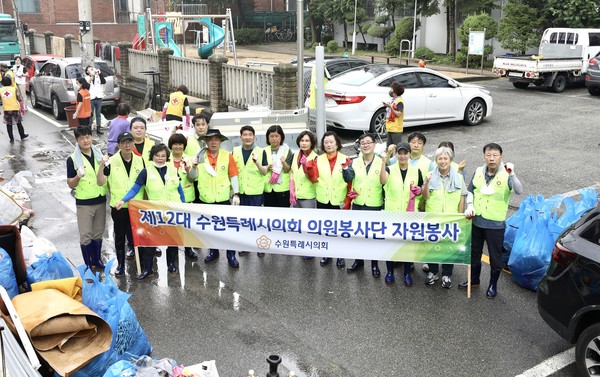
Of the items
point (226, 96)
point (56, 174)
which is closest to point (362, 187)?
point (56, 174)

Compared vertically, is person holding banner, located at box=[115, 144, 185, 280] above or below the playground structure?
below

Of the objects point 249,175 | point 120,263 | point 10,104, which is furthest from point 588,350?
point 10,104

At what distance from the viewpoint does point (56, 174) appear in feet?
40.1

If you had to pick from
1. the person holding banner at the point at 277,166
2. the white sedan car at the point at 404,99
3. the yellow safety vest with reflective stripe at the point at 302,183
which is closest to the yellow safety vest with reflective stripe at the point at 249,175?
the person holding banner at the point at 277,166

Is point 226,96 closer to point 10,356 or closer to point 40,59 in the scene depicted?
point 40,59

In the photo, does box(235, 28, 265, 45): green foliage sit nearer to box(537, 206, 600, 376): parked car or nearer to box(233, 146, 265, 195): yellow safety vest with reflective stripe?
box(233, 146, 265, 195): yellow safety vest with reflective stripe

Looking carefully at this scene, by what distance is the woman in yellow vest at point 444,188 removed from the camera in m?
6.91

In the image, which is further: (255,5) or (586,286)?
(255,5)

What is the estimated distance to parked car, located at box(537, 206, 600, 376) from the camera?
5.15 meters

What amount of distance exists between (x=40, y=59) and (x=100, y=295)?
20.0 meters

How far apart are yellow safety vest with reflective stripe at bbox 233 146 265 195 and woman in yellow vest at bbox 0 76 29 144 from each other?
877cm

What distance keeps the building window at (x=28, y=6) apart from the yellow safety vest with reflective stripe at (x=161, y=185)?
45451 mm

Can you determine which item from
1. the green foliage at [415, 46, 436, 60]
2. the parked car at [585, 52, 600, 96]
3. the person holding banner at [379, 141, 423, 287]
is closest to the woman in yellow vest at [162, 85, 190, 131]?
the person holding banner at [379, 141, 423, 287]

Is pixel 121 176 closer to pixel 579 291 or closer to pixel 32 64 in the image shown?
pixel 579 291
